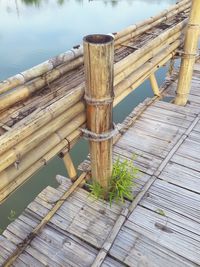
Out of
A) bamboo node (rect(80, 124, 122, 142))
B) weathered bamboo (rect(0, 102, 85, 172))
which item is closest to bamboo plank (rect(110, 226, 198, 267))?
bamboo node (rect(80, 124, 122, 142))

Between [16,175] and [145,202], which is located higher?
[145,202]

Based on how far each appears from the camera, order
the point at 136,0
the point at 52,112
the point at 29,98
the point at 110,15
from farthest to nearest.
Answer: the point at 136,0
the point at 110,15
the point at 29,98
the point at 52,112

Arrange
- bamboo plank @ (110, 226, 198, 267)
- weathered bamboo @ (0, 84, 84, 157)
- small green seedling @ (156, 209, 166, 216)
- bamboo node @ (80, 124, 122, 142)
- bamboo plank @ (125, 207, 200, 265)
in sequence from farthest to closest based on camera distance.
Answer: small green seedling @ (156, 209, 166, 216) → bamboo plank @ (125, 207, 200, 265) → bamboo plank @ (110, 226, 198, 267) → bamboo node @ (80, 124, 122, 142) → weathered bamboo @ (0, 84, 84, 157)

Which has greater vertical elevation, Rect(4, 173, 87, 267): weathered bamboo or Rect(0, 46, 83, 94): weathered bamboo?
Rect(0, 46, 83, 94): weathered bamboo

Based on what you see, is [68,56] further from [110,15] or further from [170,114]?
[110,15]

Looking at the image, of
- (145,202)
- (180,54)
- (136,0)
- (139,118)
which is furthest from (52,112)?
(136,0)

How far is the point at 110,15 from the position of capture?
23.5 meters

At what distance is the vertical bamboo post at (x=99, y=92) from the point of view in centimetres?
246

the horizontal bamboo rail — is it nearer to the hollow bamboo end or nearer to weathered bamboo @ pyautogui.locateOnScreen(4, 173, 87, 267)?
the hollow bamboo end

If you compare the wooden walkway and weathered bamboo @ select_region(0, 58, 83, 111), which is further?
the wooden walkway

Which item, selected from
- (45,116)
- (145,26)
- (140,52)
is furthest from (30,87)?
(145,26)

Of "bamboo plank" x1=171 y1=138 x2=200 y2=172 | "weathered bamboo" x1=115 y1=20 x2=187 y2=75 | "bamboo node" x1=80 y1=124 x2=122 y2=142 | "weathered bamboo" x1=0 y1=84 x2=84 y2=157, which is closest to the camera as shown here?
"weathered bamboo" x1=0 y1=84 x2=84 y2=157

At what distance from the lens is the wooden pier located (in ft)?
8.27

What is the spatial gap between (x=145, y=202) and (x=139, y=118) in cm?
209
